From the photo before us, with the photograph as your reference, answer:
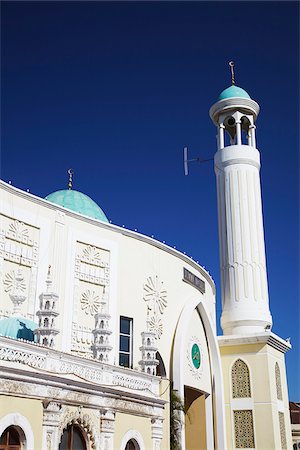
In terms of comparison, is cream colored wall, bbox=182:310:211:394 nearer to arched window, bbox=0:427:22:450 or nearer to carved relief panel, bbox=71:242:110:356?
carved relief panel, bbox=71:242:110:356

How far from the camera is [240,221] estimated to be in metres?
23.7

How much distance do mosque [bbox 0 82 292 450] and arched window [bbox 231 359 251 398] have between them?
38mm

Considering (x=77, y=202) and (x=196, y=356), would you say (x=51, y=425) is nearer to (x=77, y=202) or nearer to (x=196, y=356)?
(x=196, y=356)

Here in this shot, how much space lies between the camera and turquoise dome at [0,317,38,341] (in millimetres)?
13062

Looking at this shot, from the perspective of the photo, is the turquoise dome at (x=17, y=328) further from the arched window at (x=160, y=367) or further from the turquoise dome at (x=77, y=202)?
the turquoise dome at (x=77, y=202)

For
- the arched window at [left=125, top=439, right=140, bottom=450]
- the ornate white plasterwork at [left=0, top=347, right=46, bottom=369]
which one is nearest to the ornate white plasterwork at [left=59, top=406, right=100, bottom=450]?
the ornate white plasterwork at [left=0, top=347, right=46, bottom=369]

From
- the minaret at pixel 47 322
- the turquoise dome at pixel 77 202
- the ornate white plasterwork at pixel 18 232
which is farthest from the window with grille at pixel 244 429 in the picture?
the ornate white plasterwork at pixel 18 232

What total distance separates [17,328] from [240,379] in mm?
10586

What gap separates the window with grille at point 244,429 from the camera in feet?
65.6

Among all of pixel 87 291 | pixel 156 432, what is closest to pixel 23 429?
pixel 156 432

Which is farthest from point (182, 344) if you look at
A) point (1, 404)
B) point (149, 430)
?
point (1, 404)

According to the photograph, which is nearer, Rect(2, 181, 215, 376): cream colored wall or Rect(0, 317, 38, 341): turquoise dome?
Rect(0, 317, 38, 341): turquoise dome

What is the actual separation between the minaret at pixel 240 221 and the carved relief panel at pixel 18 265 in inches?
399

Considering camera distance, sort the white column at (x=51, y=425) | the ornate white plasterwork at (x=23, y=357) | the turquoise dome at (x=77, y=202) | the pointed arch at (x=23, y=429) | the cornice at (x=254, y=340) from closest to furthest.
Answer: the pointed arch at (x=23, y=429) → the ornate white plasterwork at (x=23, y=357) → the white column at (x=51, y=425) → the turquoise dome at (x=77, y=202) → the cornice at (x=254, y=340)
